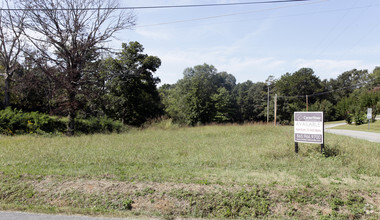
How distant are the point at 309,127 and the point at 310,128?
4 centimetres

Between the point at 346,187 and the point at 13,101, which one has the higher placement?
the point at 13,101

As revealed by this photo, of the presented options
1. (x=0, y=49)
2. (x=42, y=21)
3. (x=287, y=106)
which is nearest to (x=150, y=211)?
(x=42, y=21)

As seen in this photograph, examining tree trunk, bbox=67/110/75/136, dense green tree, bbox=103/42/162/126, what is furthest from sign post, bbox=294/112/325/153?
dense green tree, bbox=103/42/162/126

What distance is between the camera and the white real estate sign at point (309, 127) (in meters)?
7.69

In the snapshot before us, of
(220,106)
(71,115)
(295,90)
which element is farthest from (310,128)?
(295,90)

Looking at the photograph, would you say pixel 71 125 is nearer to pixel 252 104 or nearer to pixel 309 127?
pixel 309 127

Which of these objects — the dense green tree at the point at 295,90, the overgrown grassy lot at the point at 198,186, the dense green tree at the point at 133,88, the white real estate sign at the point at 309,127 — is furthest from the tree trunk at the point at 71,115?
the dense green tree at the point at 295,90

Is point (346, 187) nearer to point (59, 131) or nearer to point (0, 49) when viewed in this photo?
point (59, 131)

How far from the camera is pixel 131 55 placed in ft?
91.5

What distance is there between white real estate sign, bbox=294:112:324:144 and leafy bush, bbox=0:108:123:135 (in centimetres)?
1344

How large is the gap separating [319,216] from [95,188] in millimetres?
4319

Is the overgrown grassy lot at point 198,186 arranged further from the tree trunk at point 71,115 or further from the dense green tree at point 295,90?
the dense green tree at point 295,90

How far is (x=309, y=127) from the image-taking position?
26.0 ft

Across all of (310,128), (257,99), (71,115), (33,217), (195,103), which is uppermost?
(257,99)
